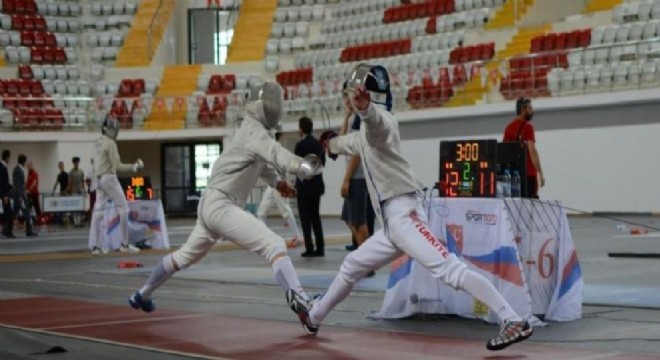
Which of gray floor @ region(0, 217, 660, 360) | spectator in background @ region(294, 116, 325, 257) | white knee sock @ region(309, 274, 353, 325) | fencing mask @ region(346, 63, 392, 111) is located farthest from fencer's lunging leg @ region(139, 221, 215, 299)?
spectator in background @ region(294, 116, 325, 257)

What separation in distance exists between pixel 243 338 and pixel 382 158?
163 cm

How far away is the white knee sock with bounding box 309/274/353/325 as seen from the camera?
794 centimetres

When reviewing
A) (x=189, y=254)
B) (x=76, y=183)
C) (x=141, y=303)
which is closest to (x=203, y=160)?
(x=76, y=183)

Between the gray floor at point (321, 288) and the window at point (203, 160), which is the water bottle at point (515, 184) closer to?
the gray floor at point (321, 288)

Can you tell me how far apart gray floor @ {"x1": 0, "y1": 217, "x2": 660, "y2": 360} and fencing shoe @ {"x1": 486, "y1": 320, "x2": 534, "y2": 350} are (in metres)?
0.57

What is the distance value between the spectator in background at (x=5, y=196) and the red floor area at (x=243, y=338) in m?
12.3

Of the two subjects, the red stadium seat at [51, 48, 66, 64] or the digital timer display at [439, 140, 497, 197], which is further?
the red stadium seat at [51, 48, 66, 64]

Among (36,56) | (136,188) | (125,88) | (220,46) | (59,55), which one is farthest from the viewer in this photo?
(220,46)

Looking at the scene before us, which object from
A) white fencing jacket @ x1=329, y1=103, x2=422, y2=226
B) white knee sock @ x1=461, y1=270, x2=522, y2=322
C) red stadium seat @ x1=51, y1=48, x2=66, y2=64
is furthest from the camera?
red stadium seat @ x1=51, y1=48, x2=66, y2=64

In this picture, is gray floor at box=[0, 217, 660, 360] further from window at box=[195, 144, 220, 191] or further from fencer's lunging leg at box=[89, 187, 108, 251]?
window at box=[195, 144, 220, 191]

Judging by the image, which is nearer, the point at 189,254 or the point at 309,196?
the point at 189,254

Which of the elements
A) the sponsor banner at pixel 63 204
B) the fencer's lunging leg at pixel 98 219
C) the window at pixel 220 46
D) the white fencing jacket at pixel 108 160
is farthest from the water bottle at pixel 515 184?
the window at pixel 220 46

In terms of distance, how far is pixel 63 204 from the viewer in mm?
30578

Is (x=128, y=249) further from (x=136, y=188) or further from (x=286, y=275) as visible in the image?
(x=286, y=275)
